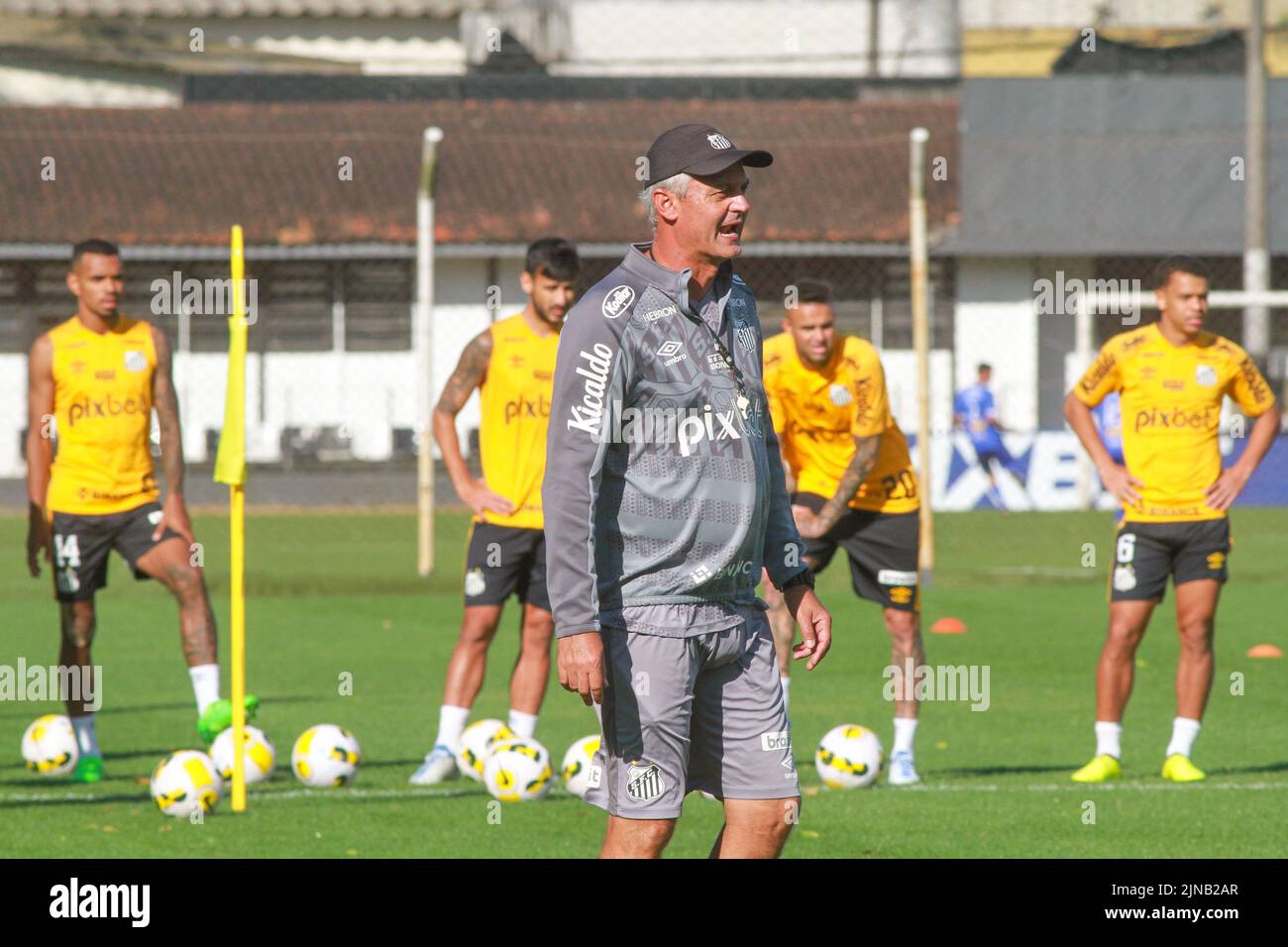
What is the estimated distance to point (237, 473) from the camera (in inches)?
331

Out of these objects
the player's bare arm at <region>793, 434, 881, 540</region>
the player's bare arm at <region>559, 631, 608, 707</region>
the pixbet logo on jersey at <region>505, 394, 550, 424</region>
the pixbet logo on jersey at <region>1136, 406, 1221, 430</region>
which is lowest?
the player's bare arm at <region>559, 631, 608, 707</region>

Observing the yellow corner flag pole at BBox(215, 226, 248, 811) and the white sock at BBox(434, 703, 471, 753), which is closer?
the yellow corner flag pole at BBox(215, 226, 248, 811)

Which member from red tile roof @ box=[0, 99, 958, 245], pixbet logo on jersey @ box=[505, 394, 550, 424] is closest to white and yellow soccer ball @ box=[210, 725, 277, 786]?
pixbet logo on jersey @ box=[505, 394, 550, 424]

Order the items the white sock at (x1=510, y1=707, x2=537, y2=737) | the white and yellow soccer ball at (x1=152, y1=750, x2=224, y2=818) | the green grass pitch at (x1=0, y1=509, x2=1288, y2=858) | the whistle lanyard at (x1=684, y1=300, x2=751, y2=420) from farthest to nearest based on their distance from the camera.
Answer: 1. the white sock at (x1=510, y1=707, x2=537, y2=737)
2. the white and yellow soccer ball at (x1=152, y1=750, x2=224, y2=818)
3. the green grass pitch at (x1=0, y1=509, x2=1288, y2=858)
4. the whistle lanyard at (x1=684, y1=300, x2=751, y2=420)

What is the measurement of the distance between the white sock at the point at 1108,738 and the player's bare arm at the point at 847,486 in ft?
5.05

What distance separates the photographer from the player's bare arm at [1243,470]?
975cm

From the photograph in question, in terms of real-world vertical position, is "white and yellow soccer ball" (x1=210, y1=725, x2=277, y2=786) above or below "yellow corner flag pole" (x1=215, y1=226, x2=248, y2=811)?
below

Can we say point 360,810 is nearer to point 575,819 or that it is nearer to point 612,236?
point 575,819

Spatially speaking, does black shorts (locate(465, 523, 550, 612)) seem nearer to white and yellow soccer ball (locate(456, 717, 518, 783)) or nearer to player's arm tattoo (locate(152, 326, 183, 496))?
white and yellow soccer ball (locate(456, 717, 518, 783))

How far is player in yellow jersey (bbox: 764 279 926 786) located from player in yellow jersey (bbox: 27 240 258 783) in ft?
9.32

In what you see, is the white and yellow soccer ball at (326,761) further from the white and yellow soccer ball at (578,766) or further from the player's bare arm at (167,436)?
the player's bare arm at (167,436)

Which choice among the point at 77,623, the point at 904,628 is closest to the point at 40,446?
the point at 77,623

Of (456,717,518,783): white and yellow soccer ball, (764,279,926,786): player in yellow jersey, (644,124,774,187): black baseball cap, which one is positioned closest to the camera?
(644,124,774,187): black baseball cap

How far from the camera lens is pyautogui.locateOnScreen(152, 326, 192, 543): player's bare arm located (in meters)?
10.1
